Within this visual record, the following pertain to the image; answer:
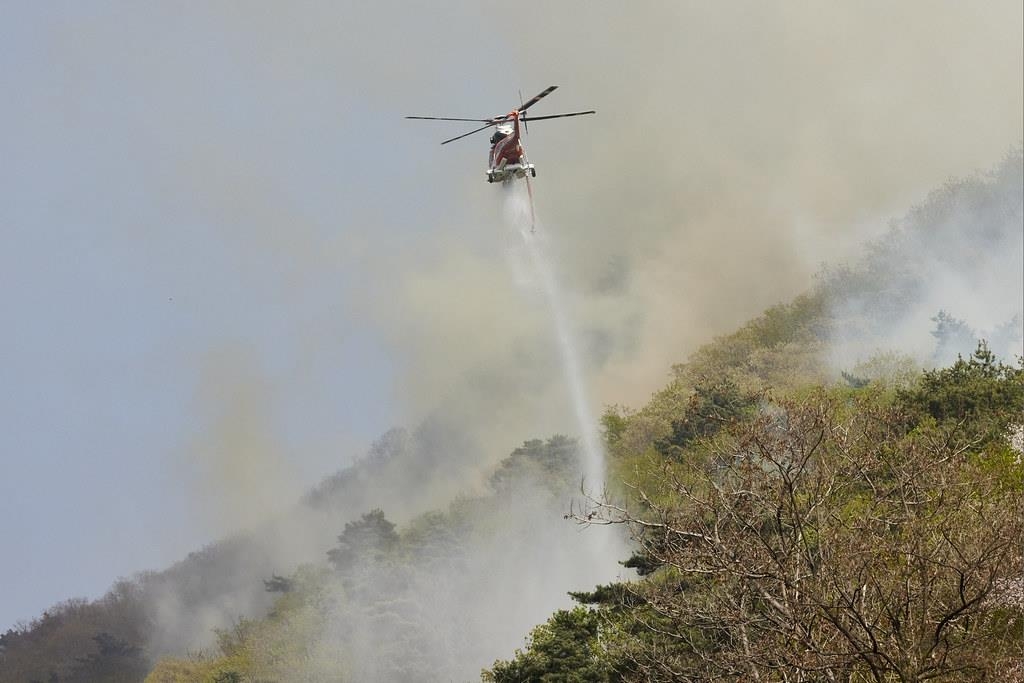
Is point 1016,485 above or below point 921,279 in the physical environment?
below

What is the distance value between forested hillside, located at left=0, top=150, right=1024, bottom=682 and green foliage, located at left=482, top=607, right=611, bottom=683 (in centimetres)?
9

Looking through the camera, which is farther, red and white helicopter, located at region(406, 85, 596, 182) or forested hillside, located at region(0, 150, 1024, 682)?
red and white helicopter, located at region(406, 85, 596, 182)

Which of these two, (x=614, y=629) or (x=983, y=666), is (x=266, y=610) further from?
(x=983, y=666)

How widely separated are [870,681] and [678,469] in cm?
3781

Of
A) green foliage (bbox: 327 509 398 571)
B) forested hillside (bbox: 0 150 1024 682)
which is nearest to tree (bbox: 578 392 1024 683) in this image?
forested hillside (bbox: 0 150 1024 682)

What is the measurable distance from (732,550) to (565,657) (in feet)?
52.3

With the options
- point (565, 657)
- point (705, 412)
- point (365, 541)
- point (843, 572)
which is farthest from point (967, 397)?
point (365, 541)

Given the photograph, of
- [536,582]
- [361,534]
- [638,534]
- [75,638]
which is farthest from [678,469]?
[75,638]

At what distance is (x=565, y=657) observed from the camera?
3250 cm

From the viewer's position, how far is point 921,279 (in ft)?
294

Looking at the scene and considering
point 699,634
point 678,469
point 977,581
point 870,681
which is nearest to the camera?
point 977,581

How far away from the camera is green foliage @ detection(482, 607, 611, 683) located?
31375 millimetres

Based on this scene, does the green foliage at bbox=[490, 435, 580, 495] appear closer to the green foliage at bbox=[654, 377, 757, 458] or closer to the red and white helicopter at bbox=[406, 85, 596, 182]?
the green foliage at bbox=[654, 377, 757, 458]

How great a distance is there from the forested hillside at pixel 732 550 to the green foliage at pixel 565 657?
0.28 ft
